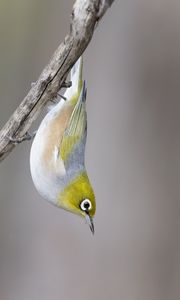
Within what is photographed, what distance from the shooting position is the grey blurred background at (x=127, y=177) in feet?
11.2

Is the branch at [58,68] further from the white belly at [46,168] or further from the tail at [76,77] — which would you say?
the tail at [76,77]

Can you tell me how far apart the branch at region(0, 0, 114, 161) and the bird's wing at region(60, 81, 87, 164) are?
0.44 meters

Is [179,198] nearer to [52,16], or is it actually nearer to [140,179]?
[140,179]

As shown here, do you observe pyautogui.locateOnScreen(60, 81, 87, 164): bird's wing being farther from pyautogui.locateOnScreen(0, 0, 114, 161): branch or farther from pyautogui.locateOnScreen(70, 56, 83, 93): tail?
pyautogui.locateOnScreen(0, 0, 114, 161): branch

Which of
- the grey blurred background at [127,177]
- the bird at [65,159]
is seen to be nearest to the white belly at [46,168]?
the bird at [65,159]

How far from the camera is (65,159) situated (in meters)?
2.88

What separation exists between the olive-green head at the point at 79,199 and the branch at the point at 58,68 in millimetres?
468

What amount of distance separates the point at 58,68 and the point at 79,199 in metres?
0.86

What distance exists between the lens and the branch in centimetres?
197

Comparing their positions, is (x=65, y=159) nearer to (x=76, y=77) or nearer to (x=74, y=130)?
(x=74, y=130)

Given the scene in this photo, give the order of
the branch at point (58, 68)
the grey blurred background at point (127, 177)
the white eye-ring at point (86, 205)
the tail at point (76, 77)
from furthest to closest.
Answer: the grey blurred background at point (127, 177) < the tail at point (76, 77) < the white eye-ring at point (86, 205) < the branch at point (58, 68)

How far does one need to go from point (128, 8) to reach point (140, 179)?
96 cm

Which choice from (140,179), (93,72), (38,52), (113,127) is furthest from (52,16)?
(140,179)

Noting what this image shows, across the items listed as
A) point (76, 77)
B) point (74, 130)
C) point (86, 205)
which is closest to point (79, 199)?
point (86, 205)
